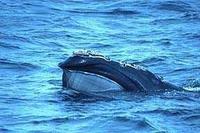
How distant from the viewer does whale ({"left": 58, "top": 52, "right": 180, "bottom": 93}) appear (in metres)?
17.6

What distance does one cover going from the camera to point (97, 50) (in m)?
24.2

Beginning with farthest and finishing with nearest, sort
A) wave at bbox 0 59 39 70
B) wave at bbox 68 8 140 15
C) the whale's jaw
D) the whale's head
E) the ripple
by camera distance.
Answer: the ripple → wave at bbox 68 8 140 15 → wave at bbox 0 59 39 70 → the whale's jaw → the whale's head

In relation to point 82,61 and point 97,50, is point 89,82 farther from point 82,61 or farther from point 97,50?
→ point 97,50

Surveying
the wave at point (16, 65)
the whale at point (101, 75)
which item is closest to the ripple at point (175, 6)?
the wave at point (16, 65)

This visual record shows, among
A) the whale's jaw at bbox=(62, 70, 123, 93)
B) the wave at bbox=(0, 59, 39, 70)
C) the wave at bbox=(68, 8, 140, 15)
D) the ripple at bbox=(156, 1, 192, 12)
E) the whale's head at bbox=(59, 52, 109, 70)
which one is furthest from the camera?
the ripple at bbox=(156, 1, 192, 12)

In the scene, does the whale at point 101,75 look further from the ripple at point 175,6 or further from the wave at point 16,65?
the ripple at point 175,6

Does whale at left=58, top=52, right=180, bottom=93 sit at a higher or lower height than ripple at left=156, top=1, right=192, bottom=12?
lower

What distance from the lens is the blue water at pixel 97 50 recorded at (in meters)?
15.9

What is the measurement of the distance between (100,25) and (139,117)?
12595 mm

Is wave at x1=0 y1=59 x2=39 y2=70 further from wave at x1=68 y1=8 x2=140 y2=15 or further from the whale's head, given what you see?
wave at x1=68 y1=8 x2=140 y2=15

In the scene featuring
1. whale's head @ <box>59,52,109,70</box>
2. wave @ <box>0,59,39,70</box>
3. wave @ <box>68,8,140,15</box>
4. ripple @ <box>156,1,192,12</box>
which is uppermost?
ripple @ <box>156,1,192,12</box>

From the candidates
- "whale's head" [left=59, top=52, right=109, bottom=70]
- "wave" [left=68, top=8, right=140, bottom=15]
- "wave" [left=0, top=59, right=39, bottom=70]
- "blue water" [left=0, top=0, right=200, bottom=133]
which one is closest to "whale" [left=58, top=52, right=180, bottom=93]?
"whale's head" [left=59, top=52, right=109, bottom=70]

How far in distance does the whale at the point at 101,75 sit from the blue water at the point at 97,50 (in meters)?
0.29

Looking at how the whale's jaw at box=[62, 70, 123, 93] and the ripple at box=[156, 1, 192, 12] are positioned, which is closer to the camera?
the whale's jaw at box=[62, 70, 123, 93]
